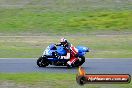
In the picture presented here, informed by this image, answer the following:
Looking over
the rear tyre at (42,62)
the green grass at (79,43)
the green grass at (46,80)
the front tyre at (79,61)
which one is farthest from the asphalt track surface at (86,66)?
the green grass at (79,43)

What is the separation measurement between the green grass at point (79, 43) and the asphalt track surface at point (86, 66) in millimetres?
1794

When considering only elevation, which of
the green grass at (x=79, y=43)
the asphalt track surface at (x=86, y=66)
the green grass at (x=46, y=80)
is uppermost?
the green grass at (x=46, y=80)

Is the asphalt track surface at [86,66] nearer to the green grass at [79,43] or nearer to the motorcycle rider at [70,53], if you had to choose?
the motorcycle rider at [70,53]

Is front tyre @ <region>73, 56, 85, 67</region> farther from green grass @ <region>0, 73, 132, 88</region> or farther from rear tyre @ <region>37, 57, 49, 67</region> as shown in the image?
green grass @ <region>0, 73, 132, 88</region>

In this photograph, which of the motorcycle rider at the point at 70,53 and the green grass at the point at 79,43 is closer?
the motorcycle rider at the point at 70,53

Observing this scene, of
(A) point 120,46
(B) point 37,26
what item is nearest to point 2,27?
(B) point 37,26

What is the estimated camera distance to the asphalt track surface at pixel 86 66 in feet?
74.0

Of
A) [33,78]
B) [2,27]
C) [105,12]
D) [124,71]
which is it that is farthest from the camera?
[105,12]

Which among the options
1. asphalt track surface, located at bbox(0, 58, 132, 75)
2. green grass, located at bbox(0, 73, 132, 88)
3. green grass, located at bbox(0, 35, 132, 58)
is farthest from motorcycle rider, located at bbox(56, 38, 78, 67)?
green grass, located at bbox(0, 35, 132, 58)

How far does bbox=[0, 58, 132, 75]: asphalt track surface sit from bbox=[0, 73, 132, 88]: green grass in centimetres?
156

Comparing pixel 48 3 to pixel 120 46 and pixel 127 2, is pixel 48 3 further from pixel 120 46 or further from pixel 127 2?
pixel 120 46

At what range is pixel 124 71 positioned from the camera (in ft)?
73.8

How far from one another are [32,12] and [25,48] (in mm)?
14838

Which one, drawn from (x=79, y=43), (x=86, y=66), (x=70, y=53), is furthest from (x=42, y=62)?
(x=79, y=43)
